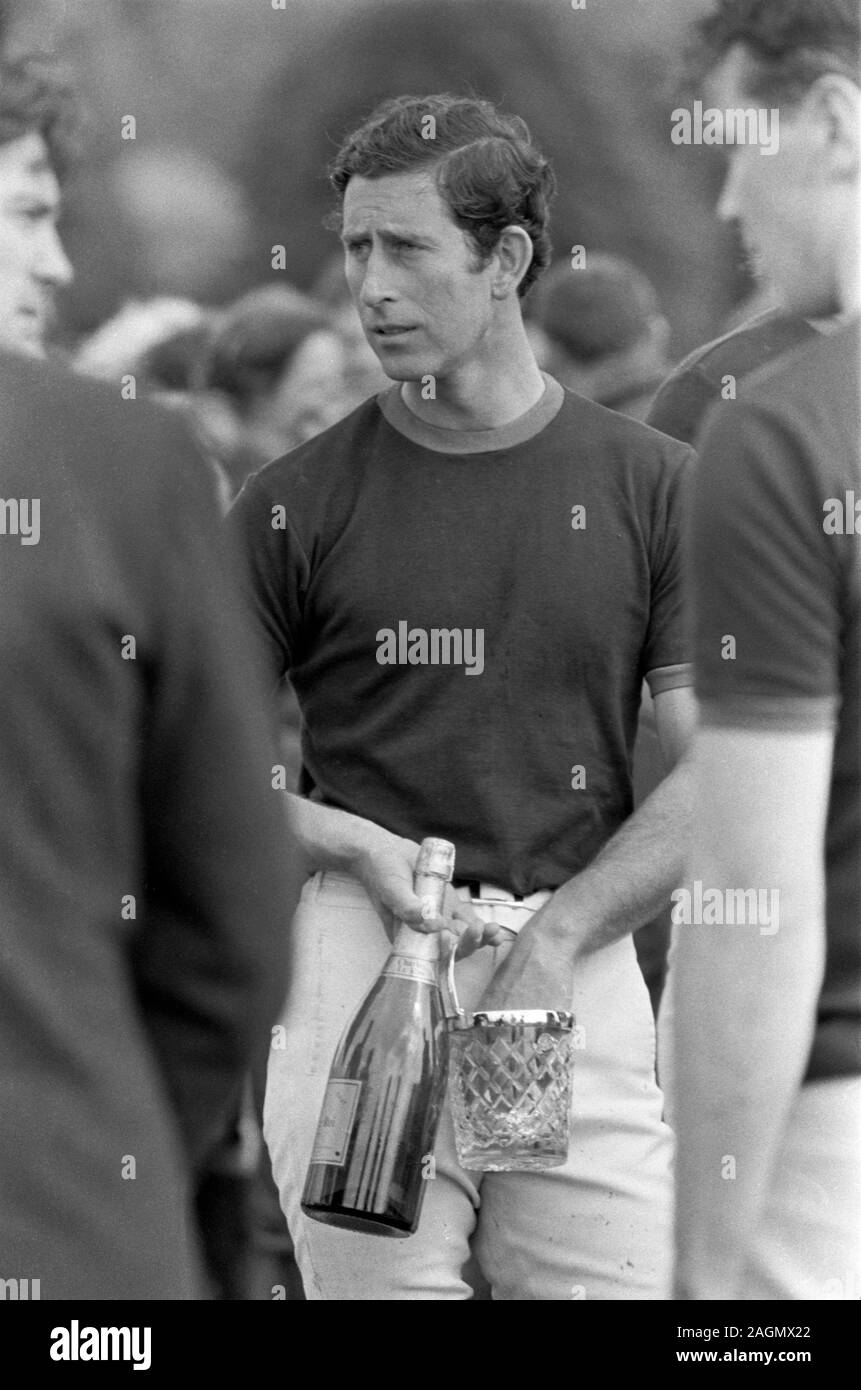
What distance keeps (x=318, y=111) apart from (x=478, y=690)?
94 cm

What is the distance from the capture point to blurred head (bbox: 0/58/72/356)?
2.74m

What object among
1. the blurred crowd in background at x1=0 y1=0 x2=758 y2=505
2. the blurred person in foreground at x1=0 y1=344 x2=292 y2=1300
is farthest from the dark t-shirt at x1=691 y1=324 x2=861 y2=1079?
the blurred crowd in background at x1=0 y1=0 x2=758 y2=505

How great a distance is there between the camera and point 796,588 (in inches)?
73.6

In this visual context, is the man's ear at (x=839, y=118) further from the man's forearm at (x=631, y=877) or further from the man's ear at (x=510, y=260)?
the man's forearm at (x=631, y=877)

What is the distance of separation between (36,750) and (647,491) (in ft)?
4.16

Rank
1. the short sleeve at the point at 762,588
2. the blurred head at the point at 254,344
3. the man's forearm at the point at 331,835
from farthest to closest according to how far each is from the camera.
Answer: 1. the blurred head at the point at 254,344
2. the man's forearm at the point at 331,835
3. the short sleeve at the point at 762,588

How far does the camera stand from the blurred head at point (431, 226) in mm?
2609

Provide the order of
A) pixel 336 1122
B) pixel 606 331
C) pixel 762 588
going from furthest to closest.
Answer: pixel 606 331 → pixel 336 1122 → pixel 762 588

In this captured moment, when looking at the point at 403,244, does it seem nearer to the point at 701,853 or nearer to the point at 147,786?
the point at 701,853

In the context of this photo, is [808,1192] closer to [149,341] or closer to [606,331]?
[606,331]

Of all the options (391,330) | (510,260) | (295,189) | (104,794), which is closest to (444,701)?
(391,330)

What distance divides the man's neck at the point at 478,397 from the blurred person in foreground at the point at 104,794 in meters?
1.08

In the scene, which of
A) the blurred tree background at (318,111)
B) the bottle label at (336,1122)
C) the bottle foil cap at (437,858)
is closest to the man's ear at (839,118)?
the blurred tree background at (318,111)

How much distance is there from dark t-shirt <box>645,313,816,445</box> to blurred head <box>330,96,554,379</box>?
13.2 inches
